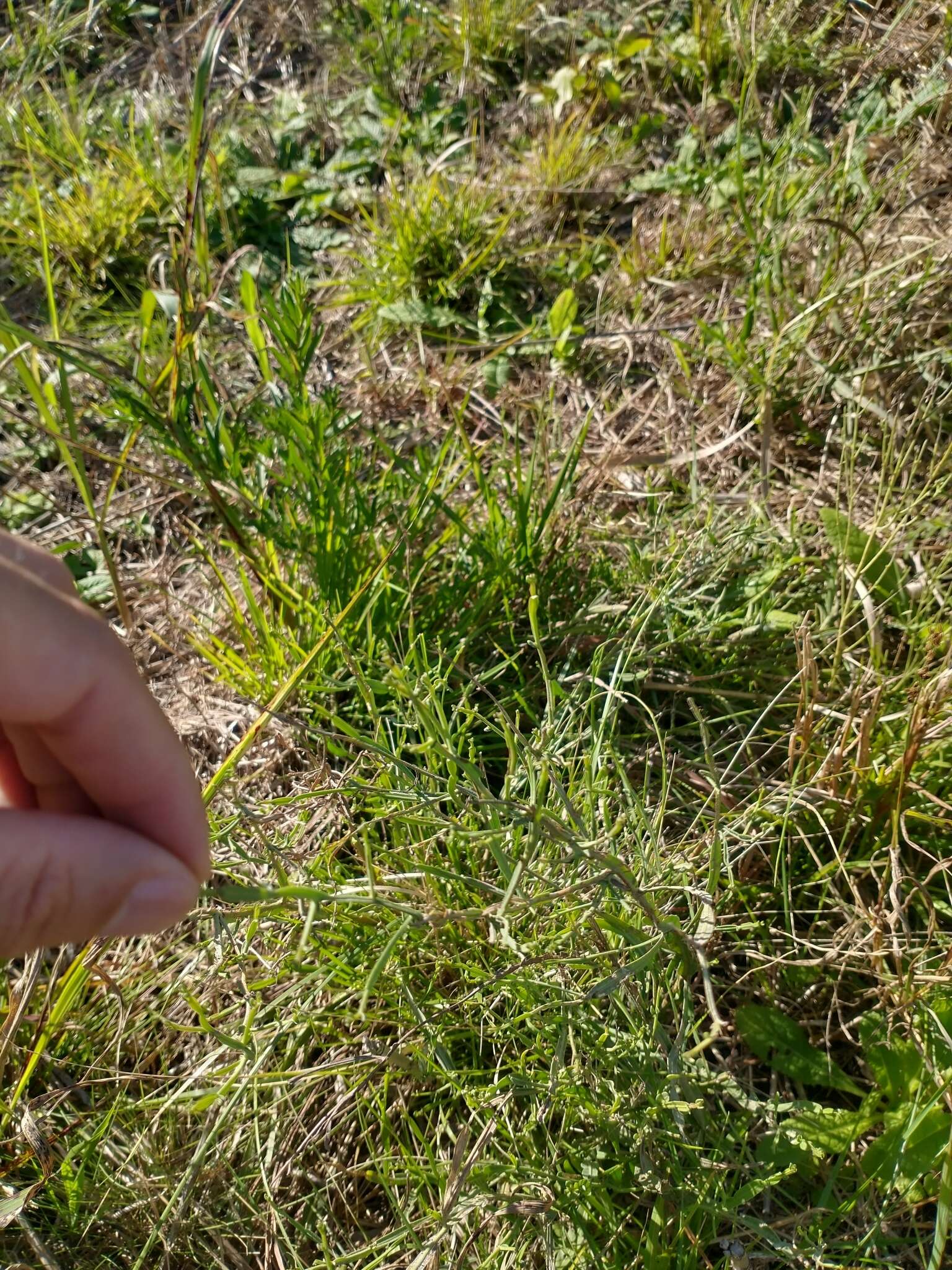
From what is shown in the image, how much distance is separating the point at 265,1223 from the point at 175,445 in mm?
1192

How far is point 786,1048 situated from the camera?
1373mm

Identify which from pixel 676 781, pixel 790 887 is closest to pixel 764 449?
pixel 676 781

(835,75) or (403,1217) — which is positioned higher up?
(835,75)

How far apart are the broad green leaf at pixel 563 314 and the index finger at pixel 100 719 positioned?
157 centimetres

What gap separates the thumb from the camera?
2.85 feet

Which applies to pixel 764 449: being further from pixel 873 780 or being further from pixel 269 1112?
pixel 269 1112

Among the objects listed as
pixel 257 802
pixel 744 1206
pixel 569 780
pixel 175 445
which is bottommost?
pixel 744 1206

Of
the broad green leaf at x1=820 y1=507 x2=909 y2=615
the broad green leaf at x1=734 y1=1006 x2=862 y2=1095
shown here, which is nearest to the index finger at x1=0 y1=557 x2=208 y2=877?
the broad green leaf at x1=734 y1=1006 x2=862 y2=1095

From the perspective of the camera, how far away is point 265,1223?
132cm

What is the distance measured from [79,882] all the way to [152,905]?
7 cm

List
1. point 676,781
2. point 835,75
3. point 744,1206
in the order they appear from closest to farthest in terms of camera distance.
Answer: point 744,1206, point 676,781, point 835,75

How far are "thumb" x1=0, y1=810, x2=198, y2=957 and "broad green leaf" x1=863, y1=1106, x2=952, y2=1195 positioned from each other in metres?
0.96

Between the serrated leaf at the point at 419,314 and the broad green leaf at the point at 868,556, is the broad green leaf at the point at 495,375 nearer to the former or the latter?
the serrated leaf at the point at 419,314

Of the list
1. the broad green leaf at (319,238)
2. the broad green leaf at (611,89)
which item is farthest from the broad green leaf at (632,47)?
the broad green leaf at (319,238)
